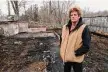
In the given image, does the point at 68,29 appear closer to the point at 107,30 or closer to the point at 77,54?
the point at 77,54

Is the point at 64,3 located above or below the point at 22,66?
above

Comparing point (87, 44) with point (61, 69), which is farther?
point (61, 69)

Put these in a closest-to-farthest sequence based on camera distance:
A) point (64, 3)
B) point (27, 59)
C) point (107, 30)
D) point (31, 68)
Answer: point (31, 68), point (27, 59), point (107, 30), point (64, 3)

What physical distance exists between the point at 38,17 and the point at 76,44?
98.4ft

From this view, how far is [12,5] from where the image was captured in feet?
112

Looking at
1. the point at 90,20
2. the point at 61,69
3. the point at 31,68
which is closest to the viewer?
the point at 61,69

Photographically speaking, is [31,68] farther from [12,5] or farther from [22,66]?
[12,5]

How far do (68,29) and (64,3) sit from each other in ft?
120

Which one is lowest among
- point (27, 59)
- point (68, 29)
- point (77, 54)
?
point (27, 59)

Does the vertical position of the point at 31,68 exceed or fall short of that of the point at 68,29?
it falls short

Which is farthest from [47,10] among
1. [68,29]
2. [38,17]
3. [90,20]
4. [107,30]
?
[68,29]

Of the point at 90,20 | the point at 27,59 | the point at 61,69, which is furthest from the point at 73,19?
the point at 90,20

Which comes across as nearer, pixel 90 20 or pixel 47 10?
pixel 90 20

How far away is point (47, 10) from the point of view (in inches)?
1382
